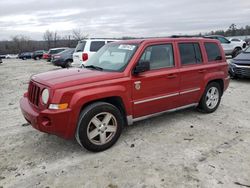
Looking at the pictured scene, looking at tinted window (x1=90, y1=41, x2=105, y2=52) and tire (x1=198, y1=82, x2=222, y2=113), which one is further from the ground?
tinted window (x1=90, y1=41, x2=105, y2=52)

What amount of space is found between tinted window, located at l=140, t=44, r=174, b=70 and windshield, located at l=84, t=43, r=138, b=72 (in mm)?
268

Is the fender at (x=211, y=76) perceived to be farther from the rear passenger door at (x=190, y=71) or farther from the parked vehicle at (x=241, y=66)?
the parked vehicle at (x=241, y=66)

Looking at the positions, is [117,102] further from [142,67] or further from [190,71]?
[190,71]

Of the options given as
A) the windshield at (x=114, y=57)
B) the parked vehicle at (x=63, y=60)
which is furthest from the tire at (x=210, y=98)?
the parked vehicle at (x=63, y=60)

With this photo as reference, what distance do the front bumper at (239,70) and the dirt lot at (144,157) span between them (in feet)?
15.1

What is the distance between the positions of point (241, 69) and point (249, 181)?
7.51 metres

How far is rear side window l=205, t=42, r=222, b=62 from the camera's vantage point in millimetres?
5684

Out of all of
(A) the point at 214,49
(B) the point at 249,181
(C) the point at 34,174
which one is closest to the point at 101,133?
(C) the point at 34,174

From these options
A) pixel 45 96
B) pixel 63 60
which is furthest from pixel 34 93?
pixel 63 60

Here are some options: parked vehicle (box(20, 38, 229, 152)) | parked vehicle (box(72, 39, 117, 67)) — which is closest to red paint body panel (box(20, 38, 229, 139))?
parked vehicle (box(20, 38, 229, 152))

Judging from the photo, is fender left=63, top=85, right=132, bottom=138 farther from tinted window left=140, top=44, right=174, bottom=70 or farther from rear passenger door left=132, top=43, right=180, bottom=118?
tinted window left=140, top=44, right=174, bottom=70

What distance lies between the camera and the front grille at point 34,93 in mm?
3977

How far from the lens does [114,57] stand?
479 centimetres

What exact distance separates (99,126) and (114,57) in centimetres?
146
